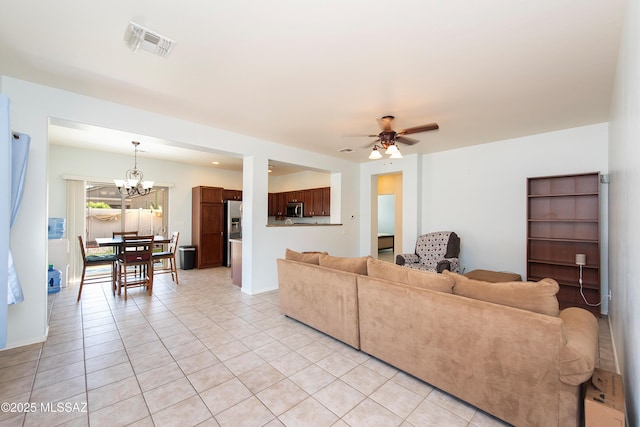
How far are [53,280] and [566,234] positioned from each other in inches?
320

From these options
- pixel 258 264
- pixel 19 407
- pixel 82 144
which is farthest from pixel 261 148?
pixel 19 407

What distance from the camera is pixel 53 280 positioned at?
454 cm

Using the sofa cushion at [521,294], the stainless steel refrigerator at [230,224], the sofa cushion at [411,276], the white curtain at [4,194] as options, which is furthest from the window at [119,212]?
the sofa cushion at [521,294]

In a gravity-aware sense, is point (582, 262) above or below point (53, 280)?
above

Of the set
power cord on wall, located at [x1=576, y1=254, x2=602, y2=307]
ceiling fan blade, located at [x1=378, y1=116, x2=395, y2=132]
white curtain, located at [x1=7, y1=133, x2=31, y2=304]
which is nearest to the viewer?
white curtain, located at [x1=7, y1=133, x2=31, y2=304]

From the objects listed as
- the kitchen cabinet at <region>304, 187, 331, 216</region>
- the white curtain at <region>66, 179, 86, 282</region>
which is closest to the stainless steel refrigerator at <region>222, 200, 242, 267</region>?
the kitchen cabinet at <region>304, 187, 331, 216</region>

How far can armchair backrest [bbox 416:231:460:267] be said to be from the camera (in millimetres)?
4734

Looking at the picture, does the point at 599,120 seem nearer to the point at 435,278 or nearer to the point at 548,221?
the point at 548,221

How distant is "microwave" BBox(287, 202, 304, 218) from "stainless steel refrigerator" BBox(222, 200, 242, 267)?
146cm

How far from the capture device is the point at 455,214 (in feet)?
17.1

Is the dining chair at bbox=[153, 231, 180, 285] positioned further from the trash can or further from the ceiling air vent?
the ceiling air vent

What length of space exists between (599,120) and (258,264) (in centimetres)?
535

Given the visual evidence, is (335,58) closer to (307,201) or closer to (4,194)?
(4,194)

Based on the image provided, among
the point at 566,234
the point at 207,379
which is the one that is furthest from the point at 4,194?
the point at 566,234
